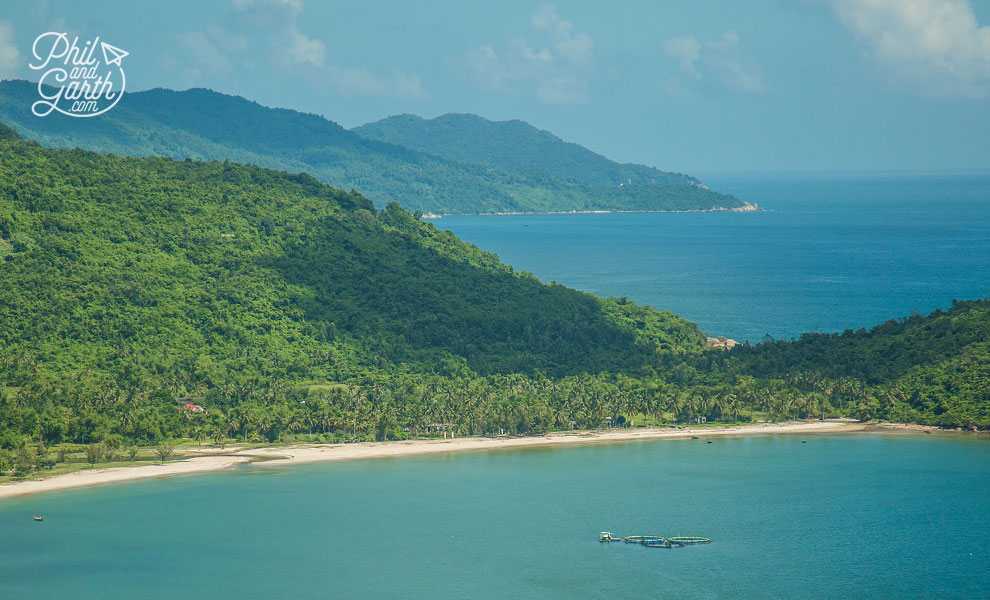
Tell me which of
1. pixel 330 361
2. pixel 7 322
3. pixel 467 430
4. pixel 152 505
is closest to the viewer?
pixel 152 505

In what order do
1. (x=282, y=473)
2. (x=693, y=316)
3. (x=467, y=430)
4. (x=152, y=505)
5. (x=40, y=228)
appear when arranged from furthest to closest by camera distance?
(x=693, y=316), (x=40, y=228), (x=467, y=430), (x=282, y=473), (x=152, y=505)

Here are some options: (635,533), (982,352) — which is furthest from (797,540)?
(982,352)

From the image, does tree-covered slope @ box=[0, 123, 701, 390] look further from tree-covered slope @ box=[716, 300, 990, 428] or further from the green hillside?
tree-covered slope @ box=[716, 300, 990, 428]

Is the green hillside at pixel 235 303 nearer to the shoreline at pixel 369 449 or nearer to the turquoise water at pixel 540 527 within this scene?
the shoreline at pixel 369 449

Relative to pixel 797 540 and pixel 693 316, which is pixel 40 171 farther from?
pixel 797 540

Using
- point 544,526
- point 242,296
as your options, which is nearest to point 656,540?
point 544,526

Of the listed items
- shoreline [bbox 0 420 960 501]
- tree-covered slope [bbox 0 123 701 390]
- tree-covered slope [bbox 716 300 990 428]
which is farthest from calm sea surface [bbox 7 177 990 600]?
tree-covered slope [bbox 0 123 701 390]
